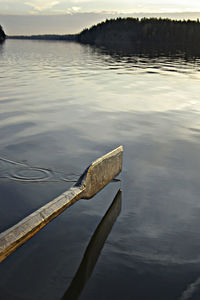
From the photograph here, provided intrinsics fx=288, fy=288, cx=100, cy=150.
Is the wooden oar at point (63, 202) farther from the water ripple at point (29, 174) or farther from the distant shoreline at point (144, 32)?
the distant shoreline at point (144, 32)

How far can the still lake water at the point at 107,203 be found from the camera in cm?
343

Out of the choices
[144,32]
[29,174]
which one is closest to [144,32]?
[144,32]

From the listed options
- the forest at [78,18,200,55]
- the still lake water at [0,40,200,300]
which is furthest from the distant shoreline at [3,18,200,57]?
the still lake water at [0,40,200,300]

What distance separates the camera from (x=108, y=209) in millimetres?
4910

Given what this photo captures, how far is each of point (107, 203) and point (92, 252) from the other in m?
1.31

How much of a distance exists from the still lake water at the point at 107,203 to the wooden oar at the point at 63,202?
1.45 feet

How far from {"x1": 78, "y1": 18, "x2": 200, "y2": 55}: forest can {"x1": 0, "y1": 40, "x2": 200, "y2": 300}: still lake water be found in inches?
4230

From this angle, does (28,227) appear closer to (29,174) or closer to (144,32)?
(29,174)

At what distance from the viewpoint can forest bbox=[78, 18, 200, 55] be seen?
13212cm

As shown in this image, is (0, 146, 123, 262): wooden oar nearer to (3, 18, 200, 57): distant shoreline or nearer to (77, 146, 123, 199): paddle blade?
(77, 146, 123, 199): paddle blade

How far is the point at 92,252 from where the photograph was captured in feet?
12.8

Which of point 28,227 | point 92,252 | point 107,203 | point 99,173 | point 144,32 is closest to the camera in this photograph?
point 28,227

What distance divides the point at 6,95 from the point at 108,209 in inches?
444

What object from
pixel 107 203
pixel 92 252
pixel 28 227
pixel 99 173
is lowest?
pixel 92 252
